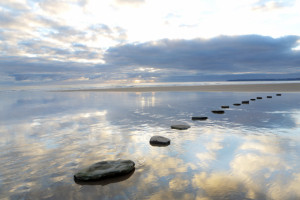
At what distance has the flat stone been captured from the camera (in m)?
4.56

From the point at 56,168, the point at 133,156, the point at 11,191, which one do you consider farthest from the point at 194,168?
the point at 11,191

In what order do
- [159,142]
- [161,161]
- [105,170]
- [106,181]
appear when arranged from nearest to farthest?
[106,181], [105,170], [161,161], [159,142]

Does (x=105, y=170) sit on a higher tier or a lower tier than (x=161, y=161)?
higher

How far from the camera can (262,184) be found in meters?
4.23

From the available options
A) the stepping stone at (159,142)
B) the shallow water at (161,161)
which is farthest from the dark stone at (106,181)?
the stepping stone at (159,142)

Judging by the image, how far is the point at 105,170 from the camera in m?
4.78

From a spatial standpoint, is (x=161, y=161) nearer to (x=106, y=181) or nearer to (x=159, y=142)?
(x=159, y=142)

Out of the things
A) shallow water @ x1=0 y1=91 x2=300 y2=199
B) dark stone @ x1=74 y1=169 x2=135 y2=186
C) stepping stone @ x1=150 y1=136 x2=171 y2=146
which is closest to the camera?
shallow water @ x1=0 y1=91 x2=300 y2=199

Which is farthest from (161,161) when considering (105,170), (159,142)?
(105,170)

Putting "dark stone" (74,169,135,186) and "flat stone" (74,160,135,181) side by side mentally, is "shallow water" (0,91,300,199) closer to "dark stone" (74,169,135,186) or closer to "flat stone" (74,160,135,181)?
"dark stone" (74,169,135,186)

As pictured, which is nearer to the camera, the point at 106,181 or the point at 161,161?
the point at 106,181

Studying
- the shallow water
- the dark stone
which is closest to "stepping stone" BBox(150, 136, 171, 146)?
the shallow water

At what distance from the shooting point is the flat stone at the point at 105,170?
456 cm

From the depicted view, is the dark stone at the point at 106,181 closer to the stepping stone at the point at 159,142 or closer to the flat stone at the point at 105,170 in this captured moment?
the flat stone at the point at 105,170
